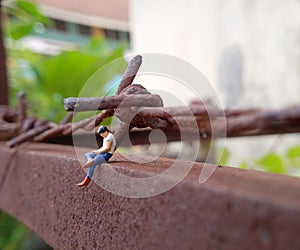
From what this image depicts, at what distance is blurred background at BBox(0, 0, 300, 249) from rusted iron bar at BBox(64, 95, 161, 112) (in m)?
0.51

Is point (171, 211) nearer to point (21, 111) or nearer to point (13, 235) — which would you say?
point (21, 111)

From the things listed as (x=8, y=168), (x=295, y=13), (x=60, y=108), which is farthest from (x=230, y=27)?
(x=8, y=168)

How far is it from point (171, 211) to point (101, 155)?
0.07m

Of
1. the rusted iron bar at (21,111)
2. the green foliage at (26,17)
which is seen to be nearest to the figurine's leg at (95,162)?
the rusted iron bar at (21,111)

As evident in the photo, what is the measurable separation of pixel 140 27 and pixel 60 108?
1.34m

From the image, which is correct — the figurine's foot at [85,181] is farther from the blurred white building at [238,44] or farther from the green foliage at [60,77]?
the blurred white building at [238,44]

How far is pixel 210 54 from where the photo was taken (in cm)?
180

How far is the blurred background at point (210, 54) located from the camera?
40.8 inches

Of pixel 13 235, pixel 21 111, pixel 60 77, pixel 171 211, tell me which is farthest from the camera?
pixel 60 77

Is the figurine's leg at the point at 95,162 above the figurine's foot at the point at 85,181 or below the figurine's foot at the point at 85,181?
above

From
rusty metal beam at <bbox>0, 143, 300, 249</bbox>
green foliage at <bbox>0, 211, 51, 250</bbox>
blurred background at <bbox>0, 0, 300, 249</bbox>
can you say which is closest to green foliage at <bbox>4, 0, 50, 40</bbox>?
blurred background at <bbox>0, 0, 300, 249</bbox>

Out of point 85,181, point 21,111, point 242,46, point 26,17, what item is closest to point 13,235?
point 21,111

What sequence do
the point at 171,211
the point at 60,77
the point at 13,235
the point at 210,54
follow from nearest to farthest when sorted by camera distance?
the point at 171,211 < the point at 13,235 < the point at 60,77 < the point at 210,54

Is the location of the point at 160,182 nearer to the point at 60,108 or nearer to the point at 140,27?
the point at 60,108
